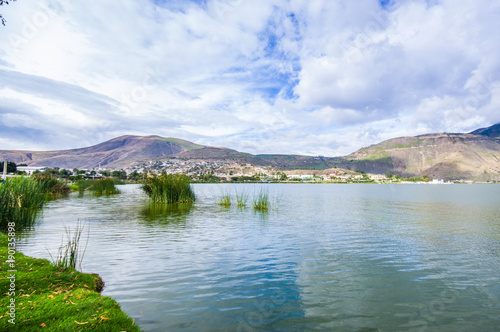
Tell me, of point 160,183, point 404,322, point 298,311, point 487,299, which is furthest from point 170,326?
point 160,183

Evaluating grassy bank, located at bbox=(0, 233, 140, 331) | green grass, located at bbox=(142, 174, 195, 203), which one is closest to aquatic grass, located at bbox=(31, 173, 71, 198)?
green grass, located at bbox=(142, 174, 195, 203)

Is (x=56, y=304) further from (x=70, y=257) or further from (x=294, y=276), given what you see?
(x=294, y=276)

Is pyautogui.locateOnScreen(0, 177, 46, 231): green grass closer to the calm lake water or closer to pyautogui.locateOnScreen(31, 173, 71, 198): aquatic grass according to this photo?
the calm lake water

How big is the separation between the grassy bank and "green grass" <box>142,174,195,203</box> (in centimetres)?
2192

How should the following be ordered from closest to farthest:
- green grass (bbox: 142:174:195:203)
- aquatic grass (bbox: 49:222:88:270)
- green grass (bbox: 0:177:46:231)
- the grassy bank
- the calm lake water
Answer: the grassy bank, the calm lake water, aquatic grass (bbox: 49:222:88:270), green grass (bbox: 0:177:46:231), green grass (bbox: 142:174:195:203)

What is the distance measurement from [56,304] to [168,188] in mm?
24418

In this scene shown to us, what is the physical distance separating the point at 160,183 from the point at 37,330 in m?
25.2

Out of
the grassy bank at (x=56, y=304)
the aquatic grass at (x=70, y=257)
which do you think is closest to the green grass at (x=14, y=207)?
the aquatic grass at (x=70, y=257)

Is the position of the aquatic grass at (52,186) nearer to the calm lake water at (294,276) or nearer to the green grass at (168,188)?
the green grass at (168,188)

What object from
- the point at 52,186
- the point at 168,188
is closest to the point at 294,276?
the point at 168,188

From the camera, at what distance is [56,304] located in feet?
16.5

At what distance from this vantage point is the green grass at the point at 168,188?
28609 mm

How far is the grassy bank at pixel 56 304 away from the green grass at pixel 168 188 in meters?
21.9

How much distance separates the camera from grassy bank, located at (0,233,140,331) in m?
4.37
